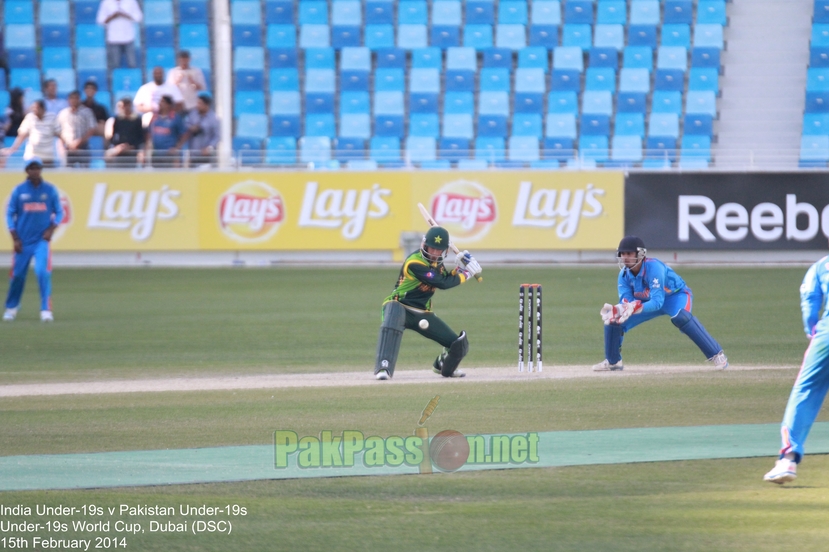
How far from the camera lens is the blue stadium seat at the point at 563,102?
2641cm

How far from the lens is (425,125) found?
2633 cm

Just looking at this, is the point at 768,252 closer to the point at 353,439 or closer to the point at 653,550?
the point at 353,439

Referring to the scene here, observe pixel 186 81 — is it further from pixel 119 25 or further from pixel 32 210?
Answer: pixel 32 210

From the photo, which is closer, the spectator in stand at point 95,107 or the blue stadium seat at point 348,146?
the spectator in stand at point 95,107

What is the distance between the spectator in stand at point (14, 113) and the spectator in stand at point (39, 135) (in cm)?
87

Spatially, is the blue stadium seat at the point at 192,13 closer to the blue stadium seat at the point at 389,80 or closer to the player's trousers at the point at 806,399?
the blue stadium seat at the point at 389,80

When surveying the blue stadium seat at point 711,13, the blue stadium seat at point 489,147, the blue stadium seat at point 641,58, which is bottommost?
the blue stadium seat at point 489,147

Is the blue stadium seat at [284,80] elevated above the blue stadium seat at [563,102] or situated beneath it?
elevated above

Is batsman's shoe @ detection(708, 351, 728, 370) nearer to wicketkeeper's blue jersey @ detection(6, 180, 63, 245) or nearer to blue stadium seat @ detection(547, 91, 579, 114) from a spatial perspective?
wicketkeeper's blue jersey @ detection(6, 180, 63, 245)

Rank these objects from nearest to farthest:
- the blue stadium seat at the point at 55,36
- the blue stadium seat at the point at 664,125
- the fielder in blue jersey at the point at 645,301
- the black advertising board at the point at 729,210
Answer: the fielder in blue jersey at the point at 645,301, the black advertising board at the point at 729,210, the blue stadium seat at the point at 664,125, the blue stadium seat at the point at 55,36

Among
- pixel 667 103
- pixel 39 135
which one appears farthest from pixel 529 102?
pixel 39 135

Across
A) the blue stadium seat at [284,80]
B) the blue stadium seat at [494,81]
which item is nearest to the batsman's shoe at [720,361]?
the blue stadium seat at [494,81]

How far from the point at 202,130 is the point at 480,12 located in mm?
8345

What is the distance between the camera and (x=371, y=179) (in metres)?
23.4
